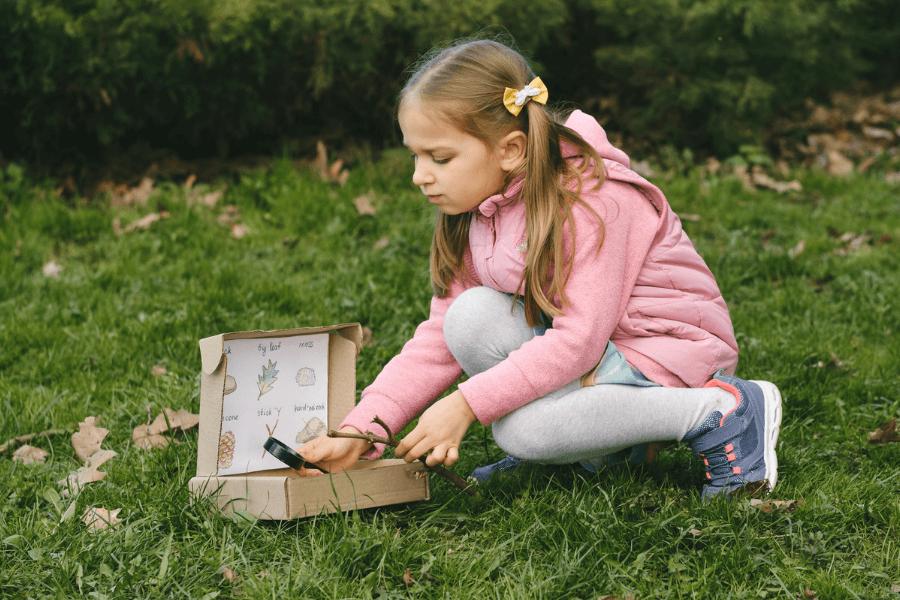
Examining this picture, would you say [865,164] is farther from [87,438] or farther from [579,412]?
[87,438]

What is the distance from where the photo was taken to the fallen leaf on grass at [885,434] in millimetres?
2203

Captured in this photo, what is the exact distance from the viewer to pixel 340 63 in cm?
440

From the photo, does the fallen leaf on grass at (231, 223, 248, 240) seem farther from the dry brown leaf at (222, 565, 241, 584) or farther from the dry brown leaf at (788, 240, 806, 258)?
the dry brown leaf at (788, 240, 806, 258)

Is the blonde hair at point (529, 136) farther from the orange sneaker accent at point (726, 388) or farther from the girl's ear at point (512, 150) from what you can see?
the orange sneaker accent at point (726, 388)

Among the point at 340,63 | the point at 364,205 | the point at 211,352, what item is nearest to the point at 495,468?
the point at 211,352

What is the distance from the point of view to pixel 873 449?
2.17 m

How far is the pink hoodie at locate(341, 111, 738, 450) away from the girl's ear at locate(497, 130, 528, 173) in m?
0.05

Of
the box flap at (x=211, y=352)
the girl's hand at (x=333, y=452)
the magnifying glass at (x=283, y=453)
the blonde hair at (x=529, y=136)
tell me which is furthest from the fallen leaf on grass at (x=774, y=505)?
the box flap at (x=211, y=352)

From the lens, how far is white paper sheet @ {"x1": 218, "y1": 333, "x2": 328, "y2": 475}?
77.9 inches

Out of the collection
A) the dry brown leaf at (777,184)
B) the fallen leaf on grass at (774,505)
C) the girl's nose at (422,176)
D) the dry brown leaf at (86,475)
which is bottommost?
the dry brown leaf at (86,475)

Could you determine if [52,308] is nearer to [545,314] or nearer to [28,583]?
[28,583]

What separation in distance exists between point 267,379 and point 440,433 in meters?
0.53

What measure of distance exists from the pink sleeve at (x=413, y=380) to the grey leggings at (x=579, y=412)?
0.18 m

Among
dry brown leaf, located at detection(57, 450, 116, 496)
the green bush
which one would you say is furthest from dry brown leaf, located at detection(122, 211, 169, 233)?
dry brown leaf, located at detection(57, 450, 116, 496)
